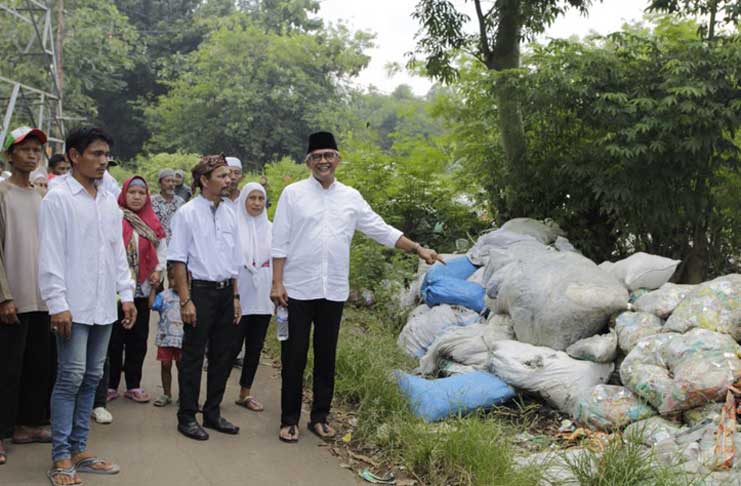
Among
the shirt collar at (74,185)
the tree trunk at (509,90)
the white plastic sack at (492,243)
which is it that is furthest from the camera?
the tree trunk at (509,90)

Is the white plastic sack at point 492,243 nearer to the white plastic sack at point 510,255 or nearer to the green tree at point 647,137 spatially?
the white plastic sack at point 510,255

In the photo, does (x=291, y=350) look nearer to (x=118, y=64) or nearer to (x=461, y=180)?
(x=461, y=180)

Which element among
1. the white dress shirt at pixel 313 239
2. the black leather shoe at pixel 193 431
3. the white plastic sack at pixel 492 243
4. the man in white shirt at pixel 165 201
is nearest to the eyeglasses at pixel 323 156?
the white dress shirt at pixel 313 239

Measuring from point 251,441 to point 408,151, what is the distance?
20.6 feet

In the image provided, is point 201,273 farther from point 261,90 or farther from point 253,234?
point 261,90

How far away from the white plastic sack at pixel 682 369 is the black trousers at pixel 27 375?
11.2 ft

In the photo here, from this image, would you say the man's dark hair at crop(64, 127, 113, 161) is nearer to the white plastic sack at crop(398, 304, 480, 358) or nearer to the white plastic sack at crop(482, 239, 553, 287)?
the white plastic sack at crop(398, 304, 480, 358)

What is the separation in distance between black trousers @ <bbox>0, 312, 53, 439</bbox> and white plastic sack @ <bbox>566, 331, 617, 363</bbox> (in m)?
3.32

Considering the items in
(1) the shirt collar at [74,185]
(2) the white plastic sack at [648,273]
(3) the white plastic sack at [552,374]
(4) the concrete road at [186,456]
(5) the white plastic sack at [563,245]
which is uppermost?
(1) the shirt collar at [74,185]

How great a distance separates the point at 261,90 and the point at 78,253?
25.1 meters

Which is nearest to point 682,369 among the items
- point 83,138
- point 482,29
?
point 83,138

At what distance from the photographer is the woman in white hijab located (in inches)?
211

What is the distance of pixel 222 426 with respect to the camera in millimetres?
4742

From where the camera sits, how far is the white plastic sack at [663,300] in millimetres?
5227
